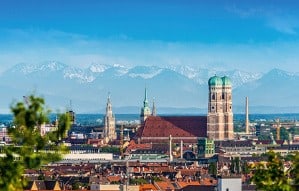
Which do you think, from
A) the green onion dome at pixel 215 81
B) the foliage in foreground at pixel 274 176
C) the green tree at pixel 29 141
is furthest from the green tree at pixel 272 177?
the green onion dome at pixel 215 81

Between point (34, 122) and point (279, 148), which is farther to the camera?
point (279, 148)

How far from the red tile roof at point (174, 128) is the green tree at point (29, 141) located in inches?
5183

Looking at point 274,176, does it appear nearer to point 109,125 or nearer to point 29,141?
point 29,141

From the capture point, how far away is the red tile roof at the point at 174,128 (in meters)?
158

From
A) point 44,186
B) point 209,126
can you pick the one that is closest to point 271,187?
point 44,186

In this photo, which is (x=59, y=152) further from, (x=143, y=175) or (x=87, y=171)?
(x=87, y=171)

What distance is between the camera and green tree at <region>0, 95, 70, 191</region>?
24.5 m

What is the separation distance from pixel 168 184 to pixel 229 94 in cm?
7848

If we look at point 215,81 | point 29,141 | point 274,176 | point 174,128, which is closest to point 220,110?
point 215,81

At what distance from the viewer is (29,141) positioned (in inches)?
971

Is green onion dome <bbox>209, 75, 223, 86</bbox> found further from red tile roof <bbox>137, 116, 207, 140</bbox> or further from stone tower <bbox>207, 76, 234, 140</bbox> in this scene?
red tile roof <bbox>137, 116, 207, 140</bbox>

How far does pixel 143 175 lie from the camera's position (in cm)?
9500

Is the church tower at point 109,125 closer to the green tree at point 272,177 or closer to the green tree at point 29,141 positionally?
the green tree at point 272,177

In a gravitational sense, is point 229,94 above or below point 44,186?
above
